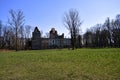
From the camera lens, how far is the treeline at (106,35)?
9331cm

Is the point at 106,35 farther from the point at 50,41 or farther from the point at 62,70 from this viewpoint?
the point at 62,70

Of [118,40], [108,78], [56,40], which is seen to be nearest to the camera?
[108,78]

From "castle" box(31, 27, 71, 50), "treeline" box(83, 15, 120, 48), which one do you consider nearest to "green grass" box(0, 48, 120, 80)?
"treeline" box(83, 15, 120, 48)

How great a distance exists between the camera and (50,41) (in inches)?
4508

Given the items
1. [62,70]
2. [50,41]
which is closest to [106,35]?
[50,41]

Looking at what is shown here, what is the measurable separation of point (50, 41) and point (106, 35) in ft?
111

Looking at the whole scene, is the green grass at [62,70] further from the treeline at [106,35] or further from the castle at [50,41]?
the castle at [50,41]

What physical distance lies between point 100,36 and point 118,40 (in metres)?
12.6

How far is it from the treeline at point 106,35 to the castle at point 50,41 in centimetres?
1391

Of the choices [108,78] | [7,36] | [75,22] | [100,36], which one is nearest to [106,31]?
[100,36]

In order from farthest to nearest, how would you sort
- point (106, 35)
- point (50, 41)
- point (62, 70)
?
point (50, 41)
point (106, 35)
point (62, 70)

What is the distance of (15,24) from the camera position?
67125 mm

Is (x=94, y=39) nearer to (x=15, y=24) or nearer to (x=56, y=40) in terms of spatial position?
(x=56, y=40)

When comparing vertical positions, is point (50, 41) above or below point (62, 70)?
above
